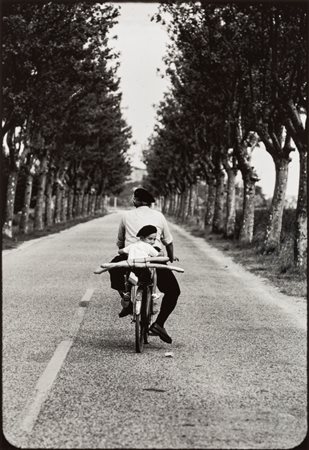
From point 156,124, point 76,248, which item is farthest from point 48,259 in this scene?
point 156,124

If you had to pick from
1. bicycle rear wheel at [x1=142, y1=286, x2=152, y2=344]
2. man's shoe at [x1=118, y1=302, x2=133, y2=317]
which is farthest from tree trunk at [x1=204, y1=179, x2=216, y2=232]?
bicycle rear wheel at [x1=142, y1=286, x2=152, y2=344]

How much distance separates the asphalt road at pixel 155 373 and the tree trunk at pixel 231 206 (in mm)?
19679

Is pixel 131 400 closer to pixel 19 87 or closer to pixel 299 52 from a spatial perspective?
pixel 299 52

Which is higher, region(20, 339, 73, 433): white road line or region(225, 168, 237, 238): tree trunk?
region(225, 168, 237, 238): tree trunk

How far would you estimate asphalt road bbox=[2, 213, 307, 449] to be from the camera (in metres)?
5.20

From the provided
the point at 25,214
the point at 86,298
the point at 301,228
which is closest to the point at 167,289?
the point at 86,298

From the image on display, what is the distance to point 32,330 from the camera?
9961 mm

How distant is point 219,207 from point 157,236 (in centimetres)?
3217

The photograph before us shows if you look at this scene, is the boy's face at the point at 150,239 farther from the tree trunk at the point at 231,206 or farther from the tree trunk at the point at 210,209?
the tree trunk at the point at 210,209

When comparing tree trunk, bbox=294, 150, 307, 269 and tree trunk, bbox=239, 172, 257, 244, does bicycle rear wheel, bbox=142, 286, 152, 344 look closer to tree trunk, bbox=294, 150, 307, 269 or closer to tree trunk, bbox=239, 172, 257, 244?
tree trunk, bbox=294, 150, 307, 269

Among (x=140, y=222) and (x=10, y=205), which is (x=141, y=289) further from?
(x=10, y=205)

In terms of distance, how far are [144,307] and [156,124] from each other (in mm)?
53621

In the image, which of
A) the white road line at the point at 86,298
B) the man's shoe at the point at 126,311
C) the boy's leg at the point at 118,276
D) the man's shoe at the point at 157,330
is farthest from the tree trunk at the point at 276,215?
the boy's leg at the point at 118,276

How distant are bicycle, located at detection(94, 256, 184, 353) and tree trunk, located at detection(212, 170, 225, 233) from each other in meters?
30.6
